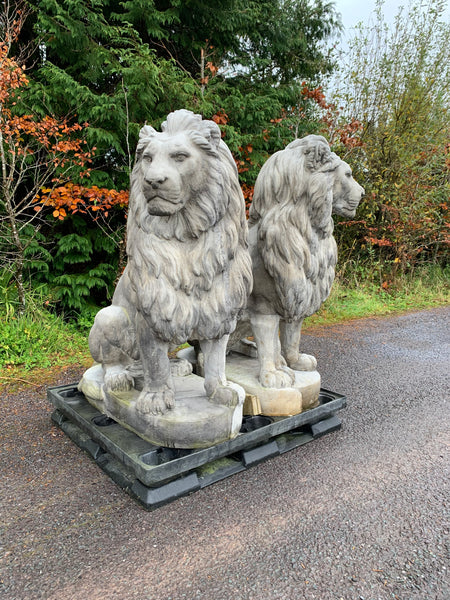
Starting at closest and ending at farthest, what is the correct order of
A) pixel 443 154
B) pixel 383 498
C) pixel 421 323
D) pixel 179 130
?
pixel 179 130 < pixel 383 498 < pixel 421 323 < pixel 443 154

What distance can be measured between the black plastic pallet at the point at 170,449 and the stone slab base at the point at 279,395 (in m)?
0.04

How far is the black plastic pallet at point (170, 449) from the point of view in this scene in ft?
5.13

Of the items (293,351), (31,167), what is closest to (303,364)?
(293,351)

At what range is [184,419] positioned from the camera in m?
1.65

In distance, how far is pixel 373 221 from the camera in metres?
6.89

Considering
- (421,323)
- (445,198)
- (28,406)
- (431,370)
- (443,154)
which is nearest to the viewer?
(28,406)

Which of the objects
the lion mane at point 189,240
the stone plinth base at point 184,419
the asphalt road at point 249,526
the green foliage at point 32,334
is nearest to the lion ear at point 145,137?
the lion mane at point 189,240

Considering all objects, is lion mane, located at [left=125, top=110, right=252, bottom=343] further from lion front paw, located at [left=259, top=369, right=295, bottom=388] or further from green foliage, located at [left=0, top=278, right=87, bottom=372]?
green foliage, located at [left=0, top=278, right=87, bottom=372]

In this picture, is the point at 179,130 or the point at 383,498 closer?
the point at 179,130

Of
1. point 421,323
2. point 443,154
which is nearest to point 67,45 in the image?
point 421,323

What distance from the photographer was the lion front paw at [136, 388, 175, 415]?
1684 millimetres

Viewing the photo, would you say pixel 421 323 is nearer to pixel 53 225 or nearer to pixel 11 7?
pixel 53 225

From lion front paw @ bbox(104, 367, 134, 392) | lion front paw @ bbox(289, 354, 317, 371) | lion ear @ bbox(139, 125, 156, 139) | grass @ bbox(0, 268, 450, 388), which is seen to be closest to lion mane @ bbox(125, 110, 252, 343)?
lion ear @ bbox(139, 125, 156, 139)

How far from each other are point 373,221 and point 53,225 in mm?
5068
